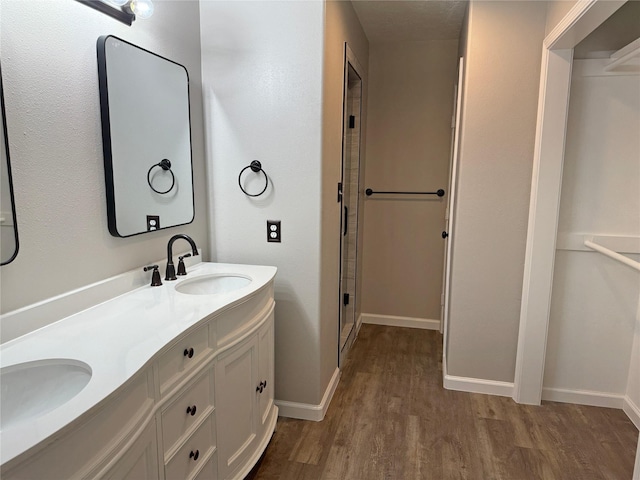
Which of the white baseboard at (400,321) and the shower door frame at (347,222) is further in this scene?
the white baseboard at (400,321)

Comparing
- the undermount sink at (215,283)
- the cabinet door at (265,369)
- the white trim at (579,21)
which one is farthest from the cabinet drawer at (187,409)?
the white trim at (579,21)

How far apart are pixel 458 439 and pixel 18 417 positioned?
6.43 ft

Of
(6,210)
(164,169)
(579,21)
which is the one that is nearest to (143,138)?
(164,169)

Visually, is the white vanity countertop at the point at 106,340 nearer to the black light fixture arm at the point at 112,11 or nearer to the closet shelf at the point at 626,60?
the black light fixture arm at the point at 112,11

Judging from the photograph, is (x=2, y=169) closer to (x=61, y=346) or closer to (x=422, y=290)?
(x=61, y=346)

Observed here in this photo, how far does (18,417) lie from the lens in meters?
1.08

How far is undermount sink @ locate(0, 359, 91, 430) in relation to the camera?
108 centimetres

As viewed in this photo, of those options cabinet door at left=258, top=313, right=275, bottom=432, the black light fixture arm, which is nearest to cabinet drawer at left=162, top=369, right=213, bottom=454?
cabinet door at left=258, top=313, right=275, bottom=432

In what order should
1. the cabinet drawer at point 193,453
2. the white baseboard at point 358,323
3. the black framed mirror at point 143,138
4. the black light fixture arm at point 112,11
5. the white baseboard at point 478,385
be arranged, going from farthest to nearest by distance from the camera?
the white baseboard at point 358,323 → the white baseboard at point 478,385 → the black framed mirror at point 143,138 → the black light fixture arm at point 112,11 → the cabinet drawer at point 193,453

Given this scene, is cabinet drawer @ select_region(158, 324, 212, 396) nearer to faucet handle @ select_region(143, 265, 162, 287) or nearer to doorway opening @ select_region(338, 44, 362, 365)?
faucet handle @ select_region(143, 265, 162, 287)

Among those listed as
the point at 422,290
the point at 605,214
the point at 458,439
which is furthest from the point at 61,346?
the point at 422,290

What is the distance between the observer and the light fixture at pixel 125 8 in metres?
1.52

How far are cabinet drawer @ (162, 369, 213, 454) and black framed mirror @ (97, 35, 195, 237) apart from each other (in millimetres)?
672

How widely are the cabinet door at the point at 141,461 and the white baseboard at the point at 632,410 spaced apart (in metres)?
2.48
